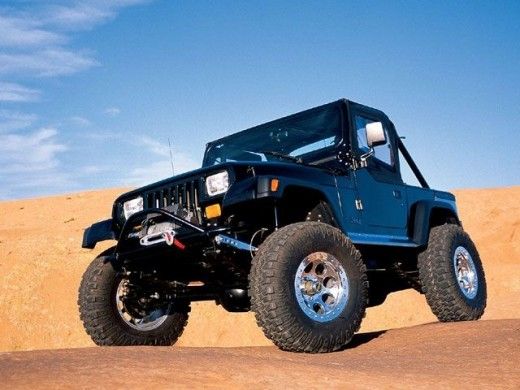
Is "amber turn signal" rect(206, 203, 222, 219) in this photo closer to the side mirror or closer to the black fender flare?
the side mirror

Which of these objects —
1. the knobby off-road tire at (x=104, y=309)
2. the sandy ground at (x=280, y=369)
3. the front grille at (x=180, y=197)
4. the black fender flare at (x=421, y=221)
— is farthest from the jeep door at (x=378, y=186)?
the knobby off-road tire at (x=104, y=309)

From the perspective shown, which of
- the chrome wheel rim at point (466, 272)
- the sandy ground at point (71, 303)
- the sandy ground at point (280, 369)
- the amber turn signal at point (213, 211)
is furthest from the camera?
the sandy ground at point (71, 303)

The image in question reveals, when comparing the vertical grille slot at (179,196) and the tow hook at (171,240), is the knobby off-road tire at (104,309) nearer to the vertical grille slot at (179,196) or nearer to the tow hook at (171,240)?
the vertical grille slot at (179,196)

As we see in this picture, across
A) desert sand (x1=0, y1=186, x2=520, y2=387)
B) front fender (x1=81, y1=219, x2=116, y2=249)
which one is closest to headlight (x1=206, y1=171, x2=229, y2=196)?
desert sand (x1=0, y1=186, x2=520, y2=387)

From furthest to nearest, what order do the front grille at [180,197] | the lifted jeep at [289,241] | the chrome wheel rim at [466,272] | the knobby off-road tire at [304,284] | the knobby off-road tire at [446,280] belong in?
the chrome wheel rim at [466,272]
the knobby off-road tire at [446,280]
the front grille at [180,197]
the lifted jeep at [289,241]
the knobby off-road tire at [304,284]

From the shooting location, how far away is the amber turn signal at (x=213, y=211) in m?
4.16

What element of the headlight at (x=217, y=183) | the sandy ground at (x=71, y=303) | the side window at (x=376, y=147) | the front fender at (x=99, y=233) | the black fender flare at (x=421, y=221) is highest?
the side window at (x=376, y=147)

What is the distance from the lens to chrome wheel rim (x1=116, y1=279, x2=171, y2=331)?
513cm

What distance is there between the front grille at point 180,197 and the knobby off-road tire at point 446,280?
2610 mm

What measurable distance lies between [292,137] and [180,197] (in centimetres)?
148

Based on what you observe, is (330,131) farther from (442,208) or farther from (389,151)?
(442,208)

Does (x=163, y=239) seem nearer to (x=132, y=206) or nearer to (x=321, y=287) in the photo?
(x=132, y=206)

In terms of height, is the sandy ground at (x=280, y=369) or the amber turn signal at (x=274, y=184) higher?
the amber turn signal at (x=274, y=184)

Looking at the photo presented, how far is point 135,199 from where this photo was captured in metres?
4.87
